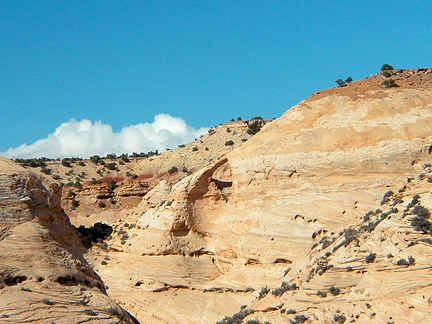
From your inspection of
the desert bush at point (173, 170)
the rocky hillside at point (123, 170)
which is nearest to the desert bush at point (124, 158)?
the rocky hillside at point (123, 170)

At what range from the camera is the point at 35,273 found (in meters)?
15.7

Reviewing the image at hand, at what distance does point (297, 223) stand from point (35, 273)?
39.0ft

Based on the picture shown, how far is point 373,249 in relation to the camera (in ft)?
58.2

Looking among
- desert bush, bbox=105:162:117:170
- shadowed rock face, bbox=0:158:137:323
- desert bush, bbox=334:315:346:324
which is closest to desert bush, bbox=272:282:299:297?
desert bush, bbox=334:315:346:324

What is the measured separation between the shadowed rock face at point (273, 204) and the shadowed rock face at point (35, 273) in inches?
292

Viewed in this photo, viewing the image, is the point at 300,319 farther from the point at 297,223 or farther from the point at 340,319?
the point at 297,223

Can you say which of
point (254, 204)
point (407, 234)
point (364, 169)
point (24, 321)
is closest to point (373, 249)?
point (407, 234)

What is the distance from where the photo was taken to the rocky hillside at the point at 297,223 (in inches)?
697

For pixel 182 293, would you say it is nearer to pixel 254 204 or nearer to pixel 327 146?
pixel 254 204

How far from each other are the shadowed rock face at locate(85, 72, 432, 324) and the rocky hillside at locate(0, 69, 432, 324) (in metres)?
0.05

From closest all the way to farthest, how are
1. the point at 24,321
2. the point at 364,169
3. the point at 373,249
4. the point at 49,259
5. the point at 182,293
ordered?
the point at 24,321 < the point at 49,259 < the point at 373,249 < the point at 364,169 < the point at 182,293

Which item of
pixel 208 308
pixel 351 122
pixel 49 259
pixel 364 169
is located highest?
pixel 351 122

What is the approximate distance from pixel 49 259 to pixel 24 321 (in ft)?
9.42

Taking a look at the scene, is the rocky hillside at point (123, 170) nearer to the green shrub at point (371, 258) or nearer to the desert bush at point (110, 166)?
the desert bush at point (110, 166)
